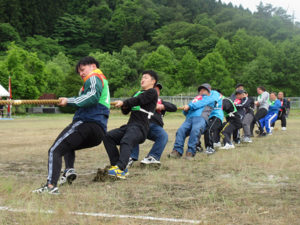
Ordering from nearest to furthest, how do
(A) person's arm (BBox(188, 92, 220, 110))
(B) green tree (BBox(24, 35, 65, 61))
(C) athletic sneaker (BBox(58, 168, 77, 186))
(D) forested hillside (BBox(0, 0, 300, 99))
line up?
(C) athletic sneaker (BBox(58, 168, 77, 186)) < (A) person's arm (BBox(188, 92, 220, 110)) < (D) forested hillside (BBox(0, 0, 300, 99)) < (B) green tree (BBox(24, 35, 65, 61))

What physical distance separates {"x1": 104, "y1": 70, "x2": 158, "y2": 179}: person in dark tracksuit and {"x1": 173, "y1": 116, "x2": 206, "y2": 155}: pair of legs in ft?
7.83

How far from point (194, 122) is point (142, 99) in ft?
10.00

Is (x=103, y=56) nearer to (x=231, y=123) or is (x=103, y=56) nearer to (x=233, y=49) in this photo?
(x=233, y=49)

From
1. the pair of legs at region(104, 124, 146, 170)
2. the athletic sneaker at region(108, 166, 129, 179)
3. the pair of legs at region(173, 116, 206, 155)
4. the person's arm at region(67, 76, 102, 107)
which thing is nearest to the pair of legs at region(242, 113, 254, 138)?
the pair of legs at region(173, 116, 206, 155)

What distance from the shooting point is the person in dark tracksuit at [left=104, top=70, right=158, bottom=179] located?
21.4 ft

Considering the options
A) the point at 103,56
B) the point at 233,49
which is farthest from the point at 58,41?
the point at 233,49

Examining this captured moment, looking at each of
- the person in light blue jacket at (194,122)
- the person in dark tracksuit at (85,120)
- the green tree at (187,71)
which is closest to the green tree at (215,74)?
the green tree at (187,71)

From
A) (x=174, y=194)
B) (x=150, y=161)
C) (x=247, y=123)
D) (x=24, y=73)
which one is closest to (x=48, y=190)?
(x=174, y=194)

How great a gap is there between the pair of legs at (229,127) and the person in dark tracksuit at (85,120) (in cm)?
622

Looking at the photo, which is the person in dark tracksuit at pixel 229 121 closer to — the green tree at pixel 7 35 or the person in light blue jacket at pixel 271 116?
the person in light blue jacket at pixel 271 116

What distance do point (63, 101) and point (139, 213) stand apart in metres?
2.03

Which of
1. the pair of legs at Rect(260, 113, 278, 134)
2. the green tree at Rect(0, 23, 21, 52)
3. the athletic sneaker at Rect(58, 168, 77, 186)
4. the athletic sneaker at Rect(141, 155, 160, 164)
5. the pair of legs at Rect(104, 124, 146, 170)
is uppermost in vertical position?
the green tree at Rect(0, 23, 21, 52)

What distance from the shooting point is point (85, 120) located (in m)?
5.85

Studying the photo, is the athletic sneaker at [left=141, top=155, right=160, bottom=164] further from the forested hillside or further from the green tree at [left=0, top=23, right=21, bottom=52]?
the green tree at [left=0, top=23, right=21, bottom=52]
